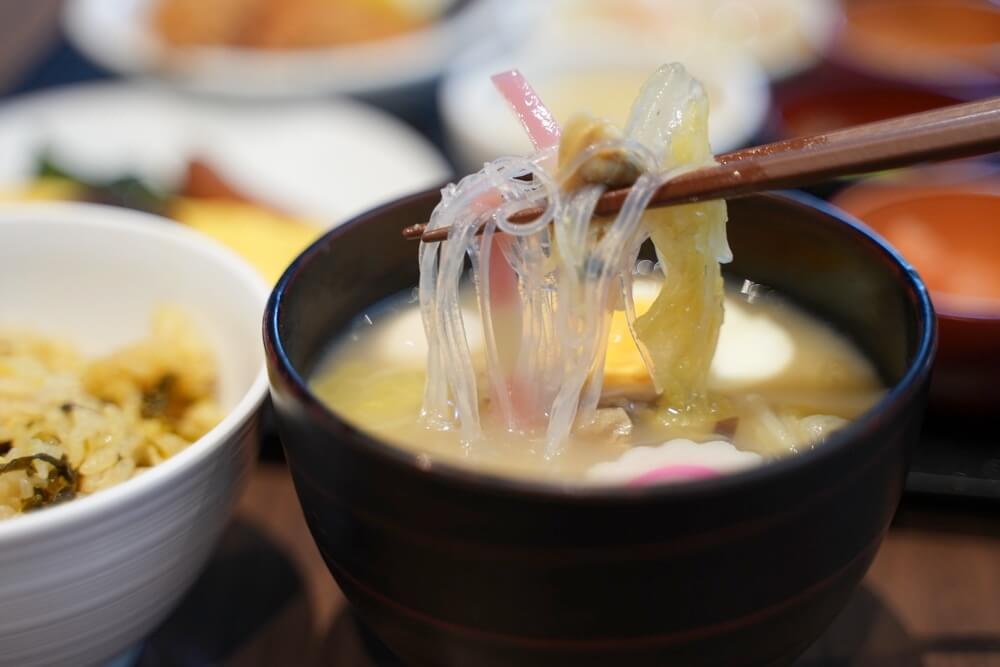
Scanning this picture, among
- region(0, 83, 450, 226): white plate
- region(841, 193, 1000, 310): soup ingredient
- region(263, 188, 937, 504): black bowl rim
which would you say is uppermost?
region(263, 188, 937, 504): black bowl rim

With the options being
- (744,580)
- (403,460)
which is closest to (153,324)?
(403,460)

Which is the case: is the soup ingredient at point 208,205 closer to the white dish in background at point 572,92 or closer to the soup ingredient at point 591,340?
the white dish in background at point 572,92

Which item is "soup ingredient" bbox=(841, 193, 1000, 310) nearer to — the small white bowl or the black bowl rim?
the black bowl rim

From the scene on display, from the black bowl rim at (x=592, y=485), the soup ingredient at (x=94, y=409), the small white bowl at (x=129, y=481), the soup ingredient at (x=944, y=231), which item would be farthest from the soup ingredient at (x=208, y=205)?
the soup ingredient at (x=944, y=231)

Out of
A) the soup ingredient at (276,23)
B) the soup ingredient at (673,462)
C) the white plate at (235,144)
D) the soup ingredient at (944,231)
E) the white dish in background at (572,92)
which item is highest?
the soup ingredient at (673,462)

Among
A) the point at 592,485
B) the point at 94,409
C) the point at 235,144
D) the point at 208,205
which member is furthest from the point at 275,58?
the point at 592,485

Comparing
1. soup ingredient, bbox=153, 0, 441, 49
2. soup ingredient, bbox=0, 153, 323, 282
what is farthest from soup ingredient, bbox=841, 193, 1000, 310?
soup ingredient, bbox=153, 0, 441, 49

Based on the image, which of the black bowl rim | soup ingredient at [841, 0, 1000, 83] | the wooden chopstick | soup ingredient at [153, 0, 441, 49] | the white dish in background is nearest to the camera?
the black bowl rim

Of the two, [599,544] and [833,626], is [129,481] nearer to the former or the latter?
[599,544]
